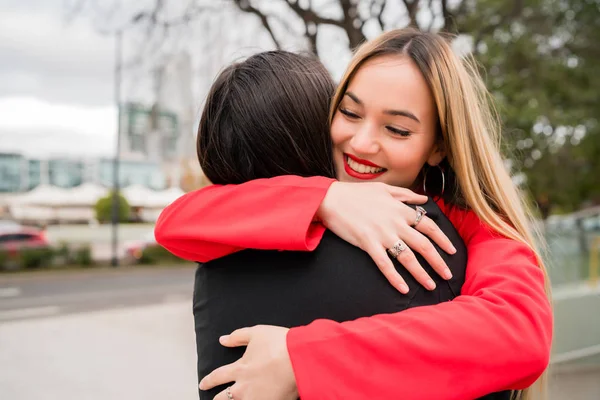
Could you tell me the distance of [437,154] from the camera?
120cm

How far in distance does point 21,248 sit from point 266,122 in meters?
20.5

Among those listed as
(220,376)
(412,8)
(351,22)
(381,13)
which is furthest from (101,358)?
(220,376)

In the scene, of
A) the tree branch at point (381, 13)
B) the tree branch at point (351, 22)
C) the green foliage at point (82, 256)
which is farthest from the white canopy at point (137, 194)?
the tree branch at point (381, 13)

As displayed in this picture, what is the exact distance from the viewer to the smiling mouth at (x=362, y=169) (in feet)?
3.90

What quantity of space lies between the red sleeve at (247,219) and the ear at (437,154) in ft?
0.92

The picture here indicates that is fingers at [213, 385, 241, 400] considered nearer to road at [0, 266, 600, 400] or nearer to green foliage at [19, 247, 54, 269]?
road at [0, 266, 600, 400]

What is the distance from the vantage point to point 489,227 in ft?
3.58

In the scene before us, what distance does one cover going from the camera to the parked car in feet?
61.9

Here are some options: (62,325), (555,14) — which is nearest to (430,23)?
(62,325)

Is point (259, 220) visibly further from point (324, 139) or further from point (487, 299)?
point (487, 299)

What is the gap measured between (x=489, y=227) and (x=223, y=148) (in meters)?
0.54

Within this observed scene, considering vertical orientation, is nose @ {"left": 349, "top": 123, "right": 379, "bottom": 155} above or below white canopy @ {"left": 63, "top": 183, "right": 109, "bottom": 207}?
above

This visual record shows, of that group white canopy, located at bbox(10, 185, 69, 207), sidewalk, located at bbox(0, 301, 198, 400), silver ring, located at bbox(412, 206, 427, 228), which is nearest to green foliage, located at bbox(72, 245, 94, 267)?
white canopy, located at bbox(10, 185, 69, 207)

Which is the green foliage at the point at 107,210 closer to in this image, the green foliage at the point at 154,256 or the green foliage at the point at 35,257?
the green foliage at the point at 154,256
